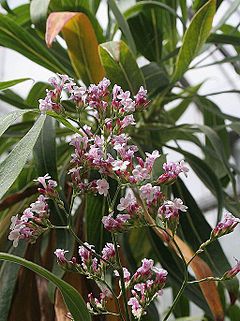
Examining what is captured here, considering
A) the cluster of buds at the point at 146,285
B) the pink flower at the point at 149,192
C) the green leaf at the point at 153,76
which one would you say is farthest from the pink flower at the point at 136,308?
the green leaf at the point at 153,76

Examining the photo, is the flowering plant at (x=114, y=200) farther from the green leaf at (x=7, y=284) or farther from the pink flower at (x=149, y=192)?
the green leaf at (x=7, y=284)

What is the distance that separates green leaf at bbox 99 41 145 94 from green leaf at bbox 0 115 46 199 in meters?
0.23

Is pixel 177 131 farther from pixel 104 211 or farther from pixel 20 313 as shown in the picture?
pixel 20 313

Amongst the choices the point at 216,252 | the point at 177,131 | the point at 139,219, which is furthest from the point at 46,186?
the point at 177,131

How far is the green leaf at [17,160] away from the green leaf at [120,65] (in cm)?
23

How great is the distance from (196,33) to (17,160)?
1.33 feet

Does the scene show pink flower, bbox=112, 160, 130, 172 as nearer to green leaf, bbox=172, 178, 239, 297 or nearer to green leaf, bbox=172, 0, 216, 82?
green leaf, bbox=172, 178, 239, 297

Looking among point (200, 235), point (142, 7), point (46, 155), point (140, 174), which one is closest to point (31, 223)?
point (140, 174)

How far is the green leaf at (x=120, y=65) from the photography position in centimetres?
71

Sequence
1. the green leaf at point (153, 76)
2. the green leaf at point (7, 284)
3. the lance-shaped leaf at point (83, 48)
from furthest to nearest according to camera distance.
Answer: the green leaf at point (153, 76) → the lance-shaped leaf at point (83, 48) → the green leaf at point (7, 284)

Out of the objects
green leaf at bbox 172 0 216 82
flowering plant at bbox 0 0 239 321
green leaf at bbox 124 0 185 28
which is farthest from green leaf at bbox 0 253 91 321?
green leaf at bbox 124 0 185 28

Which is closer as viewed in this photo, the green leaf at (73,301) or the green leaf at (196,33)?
the green leaf at (73,301)

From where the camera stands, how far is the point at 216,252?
2.42 feet

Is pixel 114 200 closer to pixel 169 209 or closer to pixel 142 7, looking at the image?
pixel 169 209
